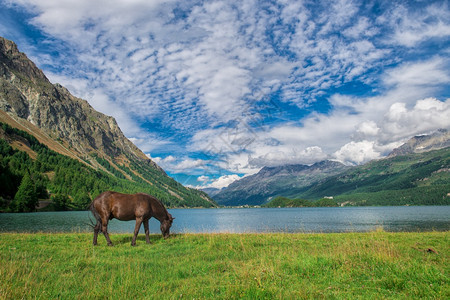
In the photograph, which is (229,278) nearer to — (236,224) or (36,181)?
(236,224)

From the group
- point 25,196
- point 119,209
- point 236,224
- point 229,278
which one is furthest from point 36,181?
point 229,278

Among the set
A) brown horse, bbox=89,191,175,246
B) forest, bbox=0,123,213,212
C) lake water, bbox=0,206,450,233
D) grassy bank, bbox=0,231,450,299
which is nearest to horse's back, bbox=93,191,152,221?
brown horse, bbox=89,191,175,246

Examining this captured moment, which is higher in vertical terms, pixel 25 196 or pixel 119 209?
pixel 25 196

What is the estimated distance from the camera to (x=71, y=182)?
144375 mm

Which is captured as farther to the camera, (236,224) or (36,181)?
(36,181)

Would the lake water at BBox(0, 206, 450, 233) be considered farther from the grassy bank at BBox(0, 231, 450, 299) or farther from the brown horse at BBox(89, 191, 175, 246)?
the grassy bank at BBox(0, 231, 450, 299)

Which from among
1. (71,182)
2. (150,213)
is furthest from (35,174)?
(150,213)

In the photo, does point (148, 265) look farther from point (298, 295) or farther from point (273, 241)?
point (273, 241)

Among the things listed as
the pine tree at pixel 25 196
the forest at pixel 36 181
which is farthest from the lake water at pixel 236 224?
the forest at pixel 36 181

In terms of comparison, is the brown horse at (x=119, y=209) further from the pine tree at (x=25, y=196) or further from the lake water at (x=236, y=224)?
the pine tree at (x=25, y=196)

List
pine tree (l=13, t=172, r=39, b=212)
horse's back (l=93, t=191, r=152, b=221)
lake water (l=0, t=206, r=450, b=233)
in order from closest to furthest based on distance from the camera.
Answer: horse's back (l=93, t=191, r=152, b=221) → lake water (l=0, t=206, r=450, b=233) → pine tree (l=13, t=172, r=39, b=212)

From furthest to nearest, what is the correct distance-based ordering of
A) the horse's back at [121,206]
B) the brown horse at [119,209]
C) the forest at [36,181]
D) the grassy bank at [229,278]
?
the forest at [36,181] < the horse's back at [121,206] < the brown horse at [119,209] < the grassy bank at [229,278]

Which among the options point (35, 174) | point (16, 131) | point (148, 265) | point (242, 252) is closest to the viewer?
point (148, 265)

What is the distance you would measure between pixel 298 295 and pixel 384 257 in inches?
200
